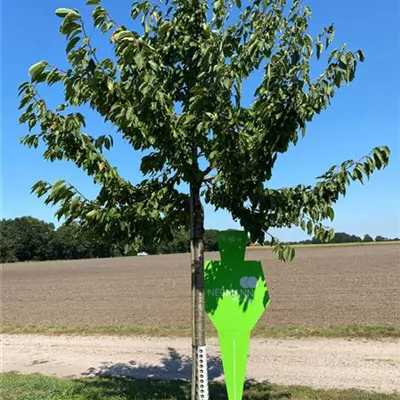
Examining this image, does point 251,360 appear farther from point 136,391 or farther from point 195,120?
point 195,120

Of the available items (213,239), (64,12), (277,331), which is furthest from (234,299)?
(277,331)

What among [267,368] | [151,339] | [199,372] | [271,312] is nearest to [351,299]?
[271,312]

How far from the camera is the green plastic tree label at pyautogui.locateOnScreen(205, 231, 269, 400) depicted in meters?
4.82

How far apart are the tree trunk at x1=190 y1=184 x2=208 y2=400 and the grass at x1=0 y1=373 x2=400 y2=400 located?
4.46 feet

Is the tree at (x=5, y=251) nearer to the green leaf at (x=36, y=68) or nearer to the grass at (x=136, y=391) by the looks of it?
the grass at (x=136, y=391)

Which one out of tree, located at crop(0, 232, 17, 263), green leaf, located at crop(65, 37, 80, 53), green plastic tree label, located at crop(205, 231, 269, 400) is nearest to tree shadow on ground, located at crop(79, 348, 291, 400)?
green plastic tree label, located at crop(205, 231, 269, 400)

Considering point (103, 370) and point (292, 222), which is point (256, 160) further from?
point (103, 370)

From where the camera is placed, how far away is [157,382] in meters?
7.05

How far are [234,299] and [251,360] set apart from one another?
398cm

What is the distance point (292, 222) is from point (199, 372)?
1.63 metres

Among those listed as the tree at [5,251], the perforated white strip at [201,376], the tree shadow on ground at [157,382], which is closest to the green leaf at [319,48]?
the perforated white strip at [201,376]

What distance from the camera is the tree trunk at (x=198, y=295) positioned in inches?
184

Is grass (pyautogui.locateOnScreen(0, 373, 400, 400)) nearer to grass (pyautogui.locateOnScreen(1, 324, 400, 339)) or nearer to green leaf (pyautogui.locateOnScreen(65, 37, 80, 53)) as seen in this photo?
grass (pyautogui.locateOnScreen(1, 324, 400, 339))

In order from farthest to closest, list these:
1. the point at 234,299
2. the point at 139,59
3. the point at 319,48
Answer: the point at 234,299, the point at 319,48, the point at 139,59
